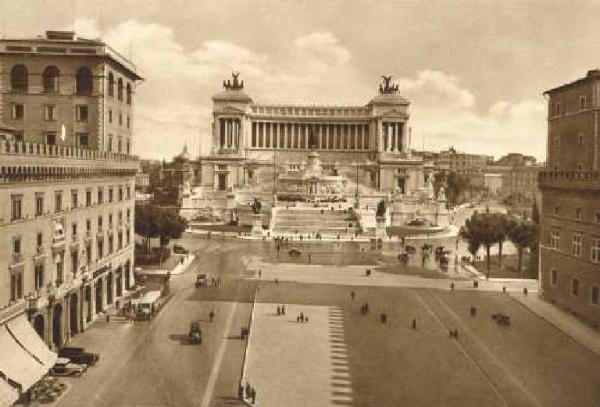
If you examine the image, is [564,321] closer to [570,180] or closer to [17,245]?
[570,180]

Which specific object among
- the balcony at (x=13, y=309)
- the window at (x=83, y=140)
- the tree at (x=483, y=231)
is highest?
the window at (x=83, y=140)

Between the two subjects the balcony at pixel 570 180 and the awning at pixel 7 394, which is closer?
the awning at pixel 7 394

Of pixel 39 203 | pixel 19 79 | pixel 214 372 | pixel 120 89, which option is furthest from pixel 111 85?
pixel 214 372

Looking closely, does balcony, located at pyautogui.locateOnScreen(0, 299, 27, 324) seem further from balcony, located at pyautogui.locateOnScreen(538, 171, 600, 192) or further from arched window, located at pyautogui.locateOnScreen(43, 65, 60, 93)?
balcony, located at pyautogui.locateOnScreen(538, 171, 600, 192)

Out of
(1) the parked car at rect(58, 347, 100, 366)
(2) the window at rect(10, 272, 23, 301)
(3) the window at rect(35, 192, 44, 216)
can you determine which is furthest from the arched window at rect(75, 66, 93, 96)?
(1) the parked car at rect(58, 347, 100, 366)

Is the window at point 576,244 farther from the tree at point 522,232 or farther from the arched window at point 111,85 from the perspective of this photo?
the arched window at point 111,85

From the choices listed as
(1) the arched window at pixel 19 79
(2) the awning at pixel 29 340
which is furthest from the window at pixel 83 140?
(2) the awning at pixel 29 340
